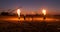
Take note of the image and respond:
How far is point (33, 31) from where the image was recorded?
77.1ft

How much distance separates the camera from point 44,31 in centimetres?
2291

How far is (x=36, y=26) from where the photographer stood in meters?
26.6

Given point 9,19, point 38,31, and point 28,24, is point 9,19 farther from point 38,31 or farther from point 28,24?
point 38,31

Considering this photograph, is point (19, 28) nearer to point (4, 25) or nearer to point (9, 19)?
point (4, 25)

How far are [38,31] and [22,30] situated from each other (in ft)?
5.93

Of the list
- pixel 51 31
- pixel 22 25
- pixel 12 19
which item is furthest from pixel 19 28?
pixel 12 19

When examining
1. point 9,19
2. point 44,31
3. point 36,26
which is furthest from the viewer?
point 9,19

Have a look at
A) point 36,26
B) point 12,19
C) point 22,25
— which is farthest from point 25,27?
point 12,19

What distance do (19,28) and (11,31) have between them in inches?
70.9

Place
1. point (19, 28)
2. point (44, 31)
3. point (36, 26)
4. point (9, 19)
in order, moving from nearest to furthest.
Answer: point (44, 31)
point (19, 28)
point (36, 26)
point (9, 19)

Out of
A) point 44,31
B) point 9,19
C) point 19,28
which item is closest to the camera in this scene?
point 44,31

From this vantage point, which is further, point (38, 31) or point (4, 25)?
point (4, 25)

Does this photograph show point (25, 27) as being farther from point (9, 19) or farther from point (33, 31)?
point (9, 19)

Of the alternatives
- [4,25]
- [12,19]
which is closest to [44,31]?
[4,25]
